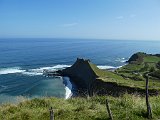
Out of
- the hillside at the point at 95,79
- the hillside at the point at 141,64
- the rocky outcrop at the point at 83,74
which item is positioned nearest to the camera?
the hillside at the point at 95,79

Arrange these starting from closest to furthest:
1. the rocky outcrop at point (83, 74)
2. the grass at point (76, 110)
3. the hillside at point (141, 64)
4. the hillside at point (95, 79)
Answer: the grass at point (76, 110) < the hillside at point (95, 79) < the rocky outcrop at point (83, 74) < the hillside at point (141, 64)

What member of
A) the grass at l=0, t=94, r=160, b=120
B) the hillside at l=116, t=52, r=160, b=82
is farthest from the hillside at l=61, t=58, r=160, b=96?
the grass at l=0, t=94, r=160, b=120

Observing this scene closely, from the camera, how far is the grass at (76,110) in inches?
472

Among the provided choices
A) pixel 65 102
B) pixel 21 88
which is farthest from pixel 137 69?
pixel 65 102

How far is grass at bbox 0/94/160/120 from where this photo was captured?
12.0 metres

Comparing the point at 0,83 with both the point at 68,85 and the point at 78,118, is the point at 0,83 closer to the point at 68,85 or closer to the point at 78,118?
the point at 68,85

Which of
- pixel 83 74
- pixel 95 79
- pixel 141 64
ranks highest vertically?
pixel 95 79

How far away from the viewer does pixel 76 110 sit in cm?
1313

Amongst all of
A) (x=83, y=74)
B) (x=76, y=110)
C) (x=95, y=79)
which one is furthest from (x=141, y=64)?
(x=76, y=110)

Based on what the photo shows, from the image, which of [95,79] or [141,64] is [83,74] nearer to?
[95,79]

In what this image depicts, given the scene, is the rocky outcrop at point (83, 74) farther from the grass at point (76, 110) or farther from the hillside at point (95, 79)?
the grass at point (76, 110)

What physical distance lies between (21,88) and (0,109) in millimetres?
67341

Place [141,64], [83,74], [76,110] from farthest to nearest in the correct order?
[141,64] < [83,74] < [76,110]

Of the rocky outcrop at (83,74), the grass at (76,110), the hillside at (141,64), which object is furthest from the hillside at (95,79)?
the grass at (76,110)
